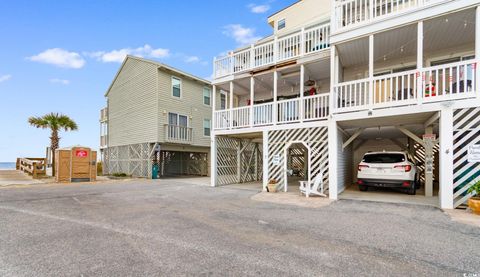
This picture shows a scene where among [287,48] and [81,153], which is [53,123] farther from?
[287,48]

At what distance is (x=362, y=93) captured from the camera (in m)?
9.56

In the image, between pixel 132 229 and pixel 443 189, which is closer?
pixel 132 229

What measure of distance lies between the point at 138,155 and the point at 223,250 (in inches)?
659

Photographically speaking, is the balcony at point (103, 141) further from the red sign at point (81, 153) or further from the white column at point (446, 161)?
the white column at point (446, 161)

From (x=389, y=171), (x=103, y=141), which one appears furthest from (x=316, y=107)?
(x=103, y=141)

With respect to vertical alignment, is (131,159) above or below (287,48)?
below

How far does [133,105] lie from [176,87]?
4131 millimetres

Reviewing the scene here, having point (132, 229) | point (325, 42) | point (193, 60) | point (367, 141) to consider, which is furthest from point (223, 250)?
point (193, 60)

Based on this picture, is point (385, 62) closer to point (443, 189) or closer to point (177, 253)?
point (443, 189)

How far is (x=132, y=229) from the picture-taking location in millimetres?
4875

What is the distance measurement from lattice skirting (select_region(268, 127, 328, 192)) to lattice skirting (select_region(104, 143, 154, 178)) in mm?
10274

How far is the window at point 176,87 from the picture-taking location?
1848 centimetres

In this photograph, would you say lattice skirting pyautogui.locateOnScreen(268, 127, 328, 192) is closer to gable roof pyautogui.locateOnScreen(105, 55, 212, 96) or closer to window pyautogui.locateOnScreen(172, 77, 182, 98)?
window pyautogui.locateOnScreen(172, 77, 182, 98)

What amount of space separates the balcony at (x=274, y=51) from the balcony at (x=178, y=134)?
6699 millimetres
